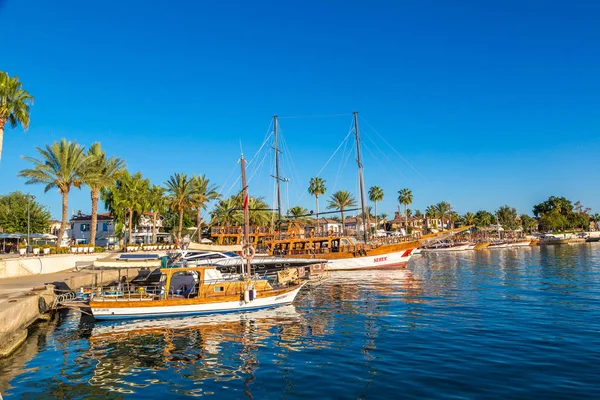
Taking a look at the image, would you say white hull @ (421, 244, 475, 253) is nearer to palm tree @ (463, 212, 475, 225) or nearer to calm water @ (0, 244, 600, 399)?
palm tree @ (463, 212, 475, 225)

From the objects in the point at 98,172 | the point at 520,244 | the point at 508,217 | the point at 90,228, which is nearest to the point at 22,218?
the point at 90,228

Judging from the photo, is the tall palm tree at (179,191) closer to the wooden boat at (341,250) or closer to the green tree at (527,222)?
the wooden boat at (341,250)

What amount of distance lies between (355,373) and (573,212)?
168387 mm

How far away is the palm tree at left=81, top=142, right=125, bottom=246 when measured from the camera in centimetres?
4560

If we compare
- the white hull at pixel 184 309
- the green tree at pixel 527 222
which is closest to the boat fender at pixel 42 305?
the white hull at pixel 184 309

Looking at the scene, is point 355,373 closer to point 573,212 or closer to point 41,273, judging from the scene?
point 41,273

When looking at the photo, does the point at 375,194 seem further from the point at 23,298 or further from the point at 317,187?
the point at 23,298

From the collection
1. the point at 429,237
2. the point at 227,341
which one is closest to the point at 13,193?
the point at 429,237

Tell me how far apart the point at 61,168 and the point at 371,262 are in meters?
36.2

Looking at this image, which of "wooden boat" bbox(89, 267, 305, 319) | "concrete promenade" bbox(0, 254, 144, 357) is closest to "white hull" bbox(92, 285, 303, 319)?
"wooden boat" bbox(89, 267, 305, 319)

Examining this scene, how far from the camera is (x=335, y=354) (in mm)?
13844

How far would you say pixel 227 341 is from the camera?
1625 cm

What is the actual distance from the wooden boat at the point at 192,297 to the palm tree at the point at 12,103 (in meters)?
15.6

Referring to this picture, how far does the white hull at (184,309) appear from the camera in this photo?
66.9 feet
